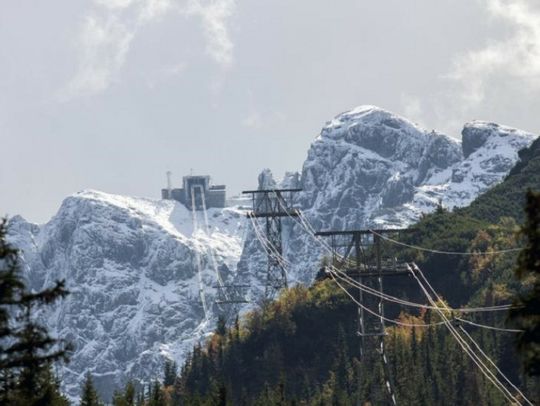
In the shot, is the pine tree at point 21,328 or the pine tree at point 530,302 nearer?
the pine tree at point 530,302

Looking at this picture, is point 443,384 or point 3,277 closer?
point 3,277

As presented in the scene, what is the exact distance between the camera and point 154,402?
12925 centimetres

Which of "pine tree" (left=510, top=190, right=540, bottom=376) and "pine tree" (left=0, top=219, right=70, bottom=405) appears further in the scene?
"pine tree" (left=0, top=219, right=70, bottom=405)

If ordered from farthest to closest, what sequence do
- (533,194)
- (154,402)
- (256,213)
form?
1. (256,213)
2. (154,402)
3. (533,194)

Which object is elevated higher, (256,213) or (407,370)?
(256,213)

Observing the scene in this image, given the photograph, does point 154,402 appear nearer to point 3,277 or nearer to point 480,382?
point 480,382

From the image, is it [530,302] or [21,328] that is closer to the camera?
[530,302]

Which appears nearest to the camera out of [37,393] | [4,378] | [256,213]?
[4,378]

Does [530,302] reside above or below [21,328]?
above

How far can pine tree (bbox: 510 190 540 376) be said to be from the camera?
114 feet

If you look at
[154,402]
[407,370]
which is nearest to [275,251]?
[407,370]

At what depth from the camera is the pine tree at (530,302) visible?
34812 millimetres

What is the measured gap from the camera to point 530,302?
116 feet

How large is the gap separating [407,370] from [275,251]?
90.7 ft
